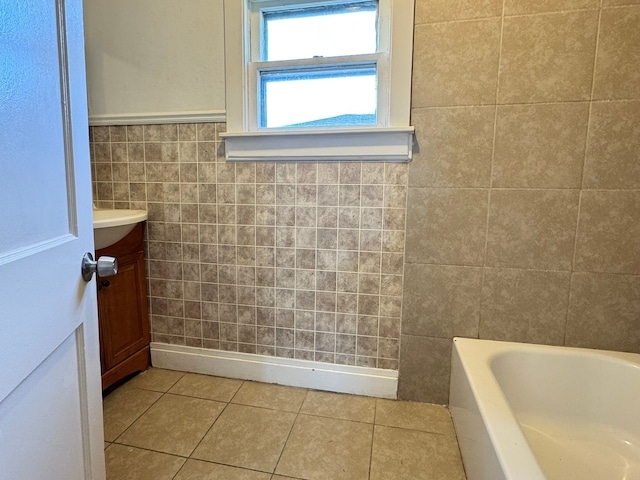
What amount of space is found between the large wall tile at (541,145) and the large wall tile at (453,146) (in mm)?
50

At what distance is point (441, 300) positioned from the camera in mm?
1536

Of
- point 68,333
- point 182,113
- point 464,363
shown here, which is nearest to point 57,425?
point 68,333

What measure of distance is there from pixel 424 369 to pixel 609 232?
929mm

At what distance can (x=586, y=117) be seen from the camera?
132cm

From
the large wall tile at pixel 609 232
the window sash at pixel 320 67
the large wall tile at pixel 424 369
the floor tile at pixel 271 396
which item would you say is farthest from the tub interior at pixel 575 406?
the window sash at pixel 320 67

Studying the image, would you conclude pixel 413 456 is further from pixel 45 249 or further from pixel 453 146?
pixel 45 249

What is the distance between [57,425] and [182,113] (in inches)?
55.9

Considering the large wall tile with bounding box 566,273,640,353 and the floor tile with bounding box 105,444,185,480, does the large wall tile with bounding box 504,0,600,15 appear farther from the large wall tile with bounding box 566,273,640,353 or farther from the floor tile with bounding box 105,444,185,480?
the floor tile with bounding box 105,444,185,480

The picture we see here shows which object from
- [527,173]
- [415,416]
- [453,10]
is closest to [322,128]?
[453,10]

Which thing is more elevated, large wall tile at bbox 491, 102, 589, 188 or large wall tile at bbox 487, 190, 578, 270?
large wall tile at bbox 491, 102, 589, 188

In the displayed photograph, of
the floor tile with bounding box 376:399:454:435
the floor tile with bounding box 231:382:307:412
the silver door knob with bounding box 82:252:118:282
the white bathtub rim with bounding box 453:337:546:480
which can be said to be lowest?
the floor tile with bounding box 231:382:307:412

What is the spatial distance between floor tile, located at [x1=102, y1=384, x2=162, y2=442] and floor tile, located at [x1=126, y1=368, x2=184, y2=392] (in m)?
0.04

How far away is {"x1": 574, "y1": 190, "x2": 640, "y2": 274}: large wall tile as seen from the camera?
1337mm

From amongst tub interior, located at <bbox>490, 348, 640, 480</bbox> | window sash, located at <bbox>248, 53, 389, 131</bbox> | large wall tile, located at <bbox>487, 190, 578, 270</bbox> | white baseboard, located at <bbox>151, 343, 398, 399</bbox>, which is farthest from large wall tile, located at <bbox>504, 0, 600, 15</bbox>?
white baseboard, located at <bbox>151, 343, 398, 399</bbox>
